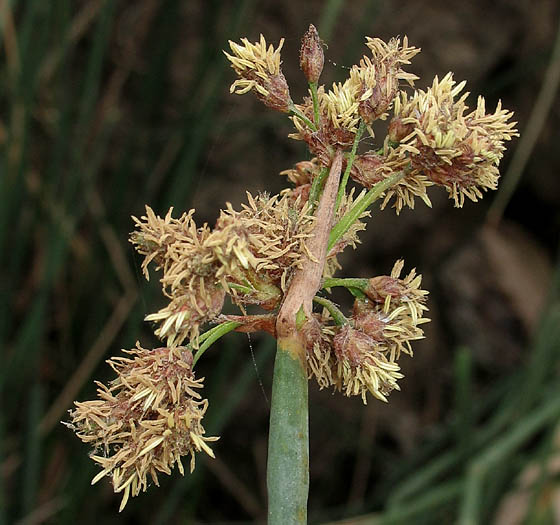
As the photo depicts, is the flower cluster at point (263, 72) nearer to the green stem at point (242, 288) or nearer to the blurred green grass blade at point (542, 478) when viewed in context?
the green stem at point (242, 288)

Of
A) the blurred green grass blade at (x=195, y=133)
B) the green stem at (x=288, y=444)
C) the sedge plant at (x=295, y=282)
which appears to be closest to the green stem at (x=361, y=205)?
the sedge plant at (x=295, y=282)

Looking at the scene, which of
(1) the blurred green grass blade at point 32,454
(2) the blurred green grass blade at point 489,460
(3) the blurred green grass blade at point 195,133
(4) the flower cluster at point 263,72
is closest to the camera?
(4) the flower cluster at point 263,72

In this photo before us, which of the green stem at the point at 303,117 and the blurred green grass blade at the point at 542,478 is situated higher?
the green stem at the point at 303,117

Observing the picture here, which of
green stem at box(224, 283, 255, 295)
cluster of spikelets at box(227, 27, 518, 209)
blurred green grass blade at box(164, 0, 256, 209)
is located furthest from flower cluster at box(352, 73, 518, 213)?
blurred green grass blade at box(164, 0, 256, 209)

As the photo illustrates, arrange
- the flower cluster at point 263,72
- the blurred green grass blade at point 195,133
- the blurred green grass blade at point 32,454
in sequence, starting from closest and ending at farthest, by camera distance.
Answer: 1. the flower cluster at point 263,72
2. the blurred green grass blade at point 195,133
3. the blurred green grass blade at point 32,454

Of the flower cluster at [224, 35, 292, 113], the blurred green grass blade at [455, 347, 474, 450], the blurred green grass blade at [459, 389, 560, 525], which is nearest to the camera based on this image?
the flower cluster at [224, 35, 292, 113]

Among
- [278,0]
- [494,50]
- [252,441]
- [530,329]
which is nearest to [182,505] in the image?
[252,441]

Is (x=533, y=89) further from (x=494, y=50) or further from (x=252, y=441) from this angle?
(x=252, y=441)

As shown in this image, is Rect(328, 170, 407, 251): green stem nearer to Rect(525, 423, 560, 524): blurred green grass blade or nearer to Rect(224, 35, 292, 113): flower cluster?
Rect(224, 35, 292, 113): flower cluster
